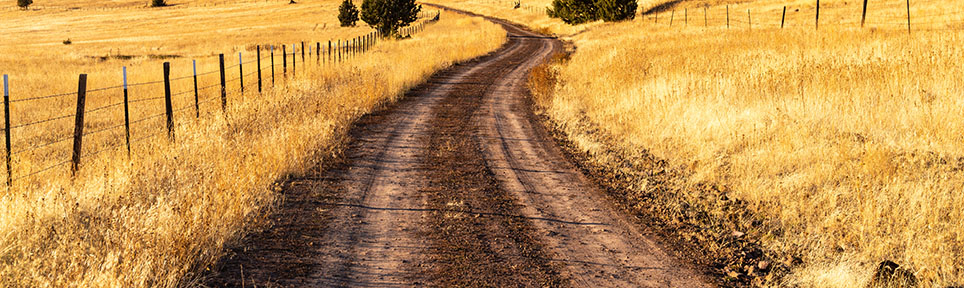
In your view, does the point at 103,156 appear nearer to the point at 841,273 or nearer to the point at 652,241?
the point at 652,241

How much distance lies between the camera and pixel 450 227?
629cm

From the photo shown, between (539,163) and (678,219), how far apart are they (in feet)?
9.87

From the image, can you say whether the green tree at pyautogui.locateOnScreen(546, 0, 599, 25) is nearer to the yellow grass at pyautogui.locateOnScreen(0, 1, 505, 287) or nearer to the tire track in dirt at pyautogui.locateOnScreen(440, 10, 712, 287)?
the yellow grass at pyautogui.locateOnScreen(0, 1, 505, 287)

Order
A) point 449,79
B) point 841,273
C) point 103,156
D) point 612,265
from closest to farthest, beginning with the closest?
point 841,273 < point 612,265 < point 103,156 < point 449,79

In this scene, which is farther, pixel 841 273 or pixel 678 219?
pixel 678 219

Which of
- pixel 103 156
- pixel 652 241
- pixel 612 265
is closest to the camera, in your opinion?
pixel 612 265

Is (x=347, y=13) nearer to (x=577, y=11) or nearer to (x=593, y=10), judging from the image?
(x=577, y=11)

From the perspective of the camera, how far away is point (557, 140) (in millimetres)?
11086

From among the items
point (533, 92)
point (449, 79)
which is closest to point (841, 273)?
point (533, 92)

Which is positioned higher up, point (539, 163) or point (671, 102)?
point (671, 102)

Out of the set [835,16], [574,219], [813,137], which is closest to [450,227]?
[574,219]

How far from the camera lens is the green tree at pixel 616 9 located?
48.2m

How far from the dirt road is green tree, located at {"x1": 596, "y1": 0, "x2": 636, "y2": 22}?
1566 inches

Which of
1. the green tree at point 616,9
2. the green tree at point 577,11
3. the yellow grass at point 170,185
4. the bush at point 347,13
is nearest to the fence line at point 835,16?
the green tree at point 616,9
